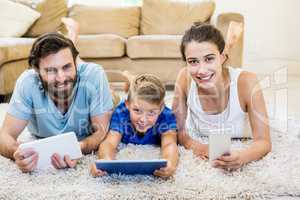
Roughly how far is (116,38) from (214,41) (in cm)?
171

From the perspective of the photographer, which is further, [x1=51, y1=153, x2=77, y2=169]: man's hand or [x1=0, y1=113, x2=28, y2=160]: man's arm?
[x1=0, y1=113, x2=28, y2=160]: man's arm

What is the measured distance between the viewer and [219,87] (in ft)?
5.91

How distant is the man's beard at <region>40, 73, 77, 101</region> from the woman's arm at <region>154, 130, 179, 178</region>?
1.37ft

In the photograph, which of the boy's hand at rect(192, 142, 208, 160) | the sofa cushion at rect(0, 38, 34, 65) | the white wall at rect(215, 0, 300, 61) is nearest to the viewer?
the boy's hand at rect(192, 142, 208, 160)

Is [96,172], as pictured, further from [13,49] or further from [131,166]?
[13,49]

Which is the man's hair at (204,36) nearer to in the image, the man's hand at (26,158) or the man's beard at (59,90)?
the man's beard at (59,90)

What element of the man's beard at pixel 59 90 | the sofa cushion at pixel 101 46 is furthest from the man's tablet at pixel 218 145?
the sofa cushion at pixel 101 46

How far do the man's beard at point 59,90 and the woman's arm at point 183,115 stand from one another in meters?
0.45

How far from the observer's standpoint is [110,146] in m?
1.64

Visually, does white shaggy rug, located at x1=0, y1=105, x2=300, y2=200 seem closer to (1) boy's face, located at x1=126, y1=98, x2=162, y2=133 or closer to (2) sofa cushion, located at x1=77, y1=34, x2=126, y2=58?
(1) boy's face, located at x1=126, y1=98, x2=162, y2=133

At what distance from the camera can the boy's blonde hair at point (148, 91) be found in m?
1.62

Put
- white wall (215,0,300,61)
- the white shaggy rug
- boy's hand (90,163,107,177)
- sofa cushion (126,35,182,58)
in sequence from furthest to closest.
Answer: white wall (215,0,300,61) → sofa cushion (126,35,182,58) → boy's hand (90,163,107,177) → the white shaggy rug

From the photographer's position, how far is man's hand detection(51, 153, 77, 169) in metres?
1.47

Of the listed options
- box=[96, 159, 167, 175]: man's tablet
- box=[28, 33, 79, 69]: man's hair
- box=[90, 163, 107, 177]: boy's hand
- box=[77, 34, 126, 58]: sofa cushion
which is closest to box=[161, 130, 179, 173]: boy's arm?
box=[96, 159, 167, 175]: man's tablet
